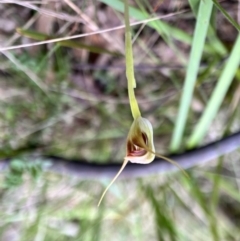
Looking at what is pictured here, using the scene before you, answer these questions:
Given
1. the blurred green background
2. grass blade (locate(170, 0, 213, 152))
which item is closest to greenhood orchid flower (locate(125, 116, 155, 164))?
grass blade (locate(170, 0, 213, 152))

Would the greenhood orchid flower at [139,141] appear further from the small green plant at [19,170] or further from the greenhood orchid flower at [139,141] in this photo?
the small green plant at [19,170]

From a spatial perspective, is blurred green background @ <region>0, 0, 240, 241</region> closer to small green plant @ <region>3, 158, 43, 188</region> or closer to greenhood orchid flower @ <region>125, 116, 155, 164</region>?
small green plant @ <region>3, 158, 43, 188</region>

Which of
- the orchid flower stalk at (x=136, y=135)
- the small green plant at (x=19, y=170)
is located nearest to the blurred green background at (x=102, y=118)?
the small green plant at (x=19, y=170)

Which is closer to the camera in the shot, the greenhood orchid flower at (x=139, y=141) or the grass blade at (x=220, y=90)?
the greenhood orchid flower at (x=139, y=141)

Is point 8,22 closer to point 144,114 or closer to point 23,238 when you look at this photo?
point 144,114

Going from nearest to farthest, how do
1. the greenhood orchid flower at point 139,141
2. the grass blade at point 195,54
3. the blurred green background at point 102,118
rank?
1. the greenhood orchid flower at point 139,141
2. the grass blade at point 195,54
3. the blurred green background at point 102,118

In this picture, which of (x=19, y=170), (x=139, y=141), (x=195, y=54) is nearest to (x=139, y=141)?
(x=139, y=141)

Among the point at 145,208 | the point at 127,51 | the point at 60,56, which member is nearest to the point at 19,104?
the point at 60,56
